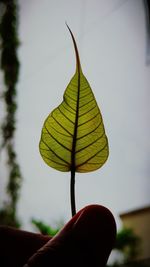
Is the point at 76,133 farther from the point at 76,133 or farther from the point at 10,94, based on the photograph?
the point at 10,94

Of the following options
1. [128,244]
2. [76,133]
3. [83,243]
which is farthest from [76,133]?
[128,244]

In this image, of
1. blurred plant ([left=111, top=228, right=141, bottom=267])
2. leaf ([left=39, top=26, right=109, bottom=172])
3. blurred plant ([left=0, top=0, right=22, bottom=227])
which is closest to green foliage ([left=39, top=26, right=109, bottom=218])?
leaf ([left=39, top=26, right=109, bottom=172])

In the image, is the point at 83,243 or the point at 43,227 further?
the point at 43,227

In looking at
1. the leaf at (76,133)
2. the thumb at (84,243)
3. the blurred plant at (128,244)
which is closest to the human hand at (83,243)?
the thumb at (84,243)

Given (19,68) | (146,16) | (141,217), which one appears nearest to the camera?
(146,16)

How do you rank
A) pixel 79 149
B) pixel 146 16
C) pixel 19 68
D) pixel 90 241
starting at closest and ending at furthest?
pixel 90 241, pixel 79 149, pixel 146 16, pixel 19 68

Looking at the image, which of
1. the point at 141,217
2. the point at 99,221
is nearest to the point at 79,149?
the point at 99,221

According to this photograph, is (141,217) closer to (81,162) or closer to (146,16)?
(146,16)
